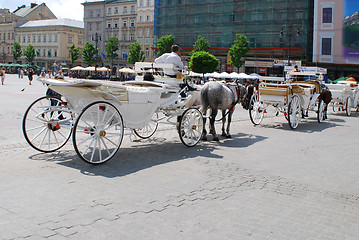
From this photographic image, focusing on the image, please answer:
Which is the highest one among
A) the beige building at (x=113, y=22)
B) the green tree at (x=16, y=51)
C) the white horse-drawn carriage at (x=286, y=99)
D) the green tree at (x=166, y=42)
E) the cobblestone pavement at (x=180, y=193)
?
the beige building at (x=113, y=22)

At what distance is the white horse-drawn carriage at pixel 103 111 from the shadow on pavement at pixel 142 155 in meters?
0.18

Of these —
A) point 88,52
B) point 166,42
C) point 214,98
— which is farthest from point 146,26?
point 214,98

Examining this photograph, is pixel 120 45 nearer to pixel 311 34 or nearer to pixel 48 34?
pixel 48 34

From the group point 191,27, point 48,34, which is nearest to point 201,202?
point 191,27

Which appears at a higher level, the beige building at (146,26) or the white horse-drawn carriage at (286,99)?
the beige building at (146,26)

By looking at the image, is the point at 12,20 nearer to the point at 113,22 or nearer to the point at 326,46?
the point at 113,22

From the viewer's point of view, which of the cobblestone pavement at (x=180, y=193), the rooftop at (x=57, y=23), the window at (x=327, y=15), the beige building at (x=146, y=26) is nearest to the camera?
the cobblestone pavement at (x=180, y=193)

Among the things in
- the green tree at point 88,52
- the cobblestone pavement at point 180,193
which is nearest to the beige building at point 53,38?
the green tree at point 88,52

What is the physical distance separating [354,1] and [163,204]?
52597 millimetres

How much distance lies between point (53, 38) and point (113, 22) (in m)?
17.8

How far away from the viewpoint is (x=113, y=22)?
278ft

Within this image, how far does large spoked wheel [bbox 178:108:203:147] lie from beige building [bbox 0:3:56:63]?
343 feet

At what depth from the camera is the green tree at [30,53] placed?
92188 mm

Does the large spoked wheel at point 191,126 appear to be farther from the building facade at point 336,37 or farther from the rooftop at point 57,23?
the rooftop at point 57,23
